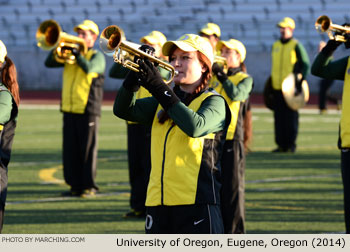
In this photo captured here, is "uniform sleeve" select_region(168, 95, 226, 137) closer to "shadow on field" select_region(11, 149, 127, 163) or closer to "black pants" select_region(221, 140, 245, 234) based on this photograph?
"black pants" select_region(221, 140, 245, 234)

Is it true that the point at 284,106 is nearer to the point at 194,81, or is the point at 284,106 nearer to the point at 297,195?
the point at 297,195

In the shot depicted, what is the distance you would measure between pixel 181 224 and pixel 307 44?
1093 inches

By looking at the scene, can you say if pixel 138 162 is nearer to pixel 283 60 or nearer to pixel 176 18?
pixel 283 60

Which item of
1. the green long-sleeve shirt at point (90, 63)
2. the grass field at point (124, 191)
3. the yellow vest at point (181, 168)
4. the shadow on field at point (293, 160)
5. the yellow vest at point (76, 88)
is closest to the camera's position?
the yellow vest at point (181, 168)

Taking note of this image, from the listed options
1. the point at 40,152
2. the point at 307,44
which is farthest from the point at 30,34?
the point at 40,152

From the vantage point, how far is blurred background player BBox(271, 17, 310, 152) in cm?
1410

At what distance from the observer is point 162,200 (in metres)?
4.32

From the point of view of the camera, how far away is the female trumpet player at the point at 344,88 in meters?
5.88

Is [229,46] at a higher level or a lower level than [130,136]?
higher

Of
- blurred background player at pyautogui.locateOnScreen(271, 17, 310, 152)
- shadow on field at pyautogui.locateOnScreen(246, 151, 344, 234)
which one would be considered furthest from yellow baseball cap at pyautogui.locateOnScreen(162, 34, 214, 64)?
blurred background player at pyautogui.locateOnScreen(271, 17, 310, 152)

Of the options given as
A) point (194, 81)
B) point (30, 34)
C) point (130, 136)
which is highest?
point (194, 81)

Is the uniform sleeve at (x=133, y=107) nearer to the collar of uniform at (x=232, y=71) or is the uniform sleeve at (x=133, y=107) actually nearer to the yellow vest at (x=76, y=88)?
the collar of uniform at (x=232, y=71)

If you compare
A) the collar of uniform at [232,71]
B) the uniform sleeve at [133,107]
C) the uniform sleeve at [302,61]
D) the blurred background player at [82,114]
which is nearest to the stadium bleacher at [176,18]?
the uniform sleeve at [302,61]

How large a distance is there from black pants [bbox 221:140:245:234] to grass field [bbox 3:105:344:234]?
44cm
